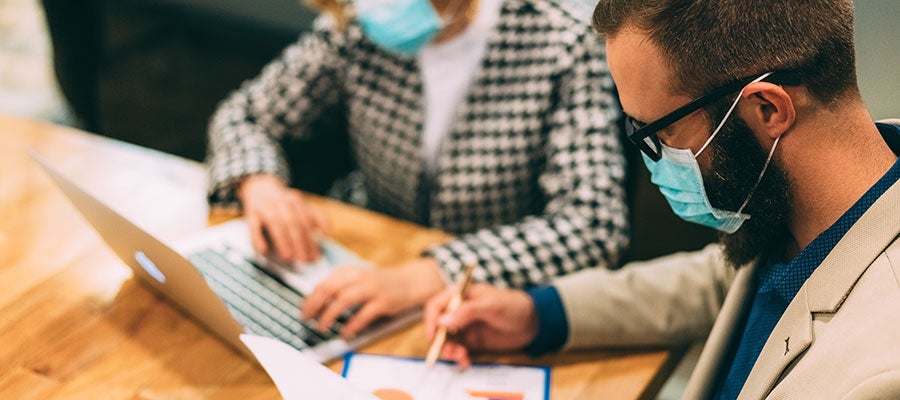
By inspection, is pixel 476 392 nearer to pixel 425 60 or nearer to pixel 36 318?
pixel 36 318

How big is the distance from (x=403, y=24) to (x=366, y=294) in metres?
0.51

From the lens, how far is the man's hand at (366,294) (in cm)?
115

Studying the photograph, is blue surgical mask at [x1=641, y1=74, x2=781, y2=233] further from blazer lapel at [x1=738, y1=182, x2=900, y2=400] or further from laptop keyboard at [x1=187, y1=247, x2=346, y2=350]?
laptop keyboard at [x1=187, y1=247, x2=346, y2=350]

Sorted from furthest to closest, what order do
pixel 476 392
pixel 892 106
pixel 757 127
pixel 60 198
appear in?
pixel 892 106, pixel 60 198, pixel 476 392, pixel 757 127

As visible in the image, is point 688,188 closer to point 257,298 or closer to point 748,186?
point 748,186

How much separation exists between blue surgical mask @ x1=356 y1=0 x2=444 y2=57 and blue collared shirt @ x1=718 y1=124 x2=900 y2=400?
69 cm

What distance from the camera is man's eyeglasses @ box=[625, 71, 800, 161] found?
2.76 ft

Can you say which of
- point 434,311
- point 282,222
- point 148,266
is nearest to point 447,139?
point 282,222

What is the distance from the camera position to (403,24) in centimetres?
147

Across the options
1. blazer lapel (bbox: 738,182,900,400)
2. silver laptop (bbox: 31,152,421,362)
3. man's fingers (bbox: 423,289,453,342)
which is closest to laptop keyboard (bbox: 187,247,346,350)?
silver laptop (bbox: 31,152,421,362)

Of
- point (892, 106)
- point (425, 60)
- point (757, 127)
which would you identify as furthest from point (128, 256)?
point (892, 106)

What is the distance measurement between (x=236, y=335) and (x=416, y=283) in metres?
0.27

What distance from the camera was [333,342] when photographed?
3.71 feet

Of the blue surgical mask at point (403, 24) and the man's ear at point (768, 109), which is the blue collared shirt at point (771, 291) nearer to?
the man's ear at point (768, 109)
